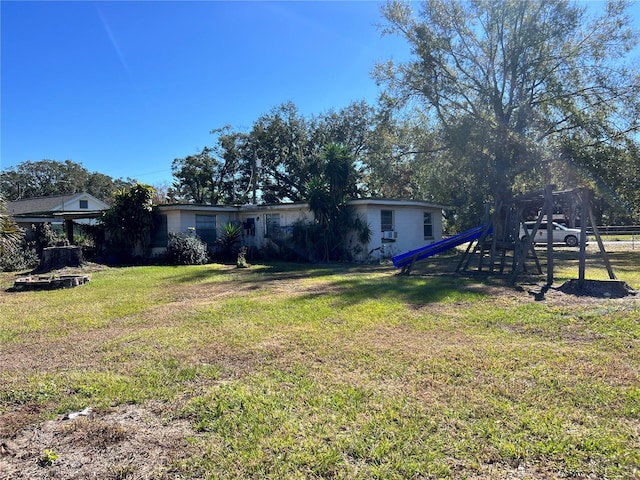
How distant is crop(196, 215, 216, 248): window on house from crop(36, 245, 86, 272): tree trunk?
5.12 meters

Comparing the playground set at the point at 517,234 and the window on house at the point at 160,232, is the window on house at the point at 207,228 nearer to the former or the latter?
the window on house at the point at 160,232

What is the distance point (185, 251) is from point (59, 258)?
4.22m

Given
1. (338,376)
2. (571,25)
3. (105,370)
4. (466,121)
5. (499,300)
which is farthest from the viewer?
(466,121)

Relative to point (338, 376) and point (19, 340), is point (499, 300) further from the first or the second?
point (19, 340)

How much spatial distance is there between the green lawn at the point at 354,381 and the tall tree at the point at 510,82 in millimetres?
11110

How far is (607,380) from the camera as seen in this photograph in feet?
12.0

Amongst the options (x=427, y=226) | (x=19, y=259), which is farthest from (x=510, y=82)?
(x=19, y=259)

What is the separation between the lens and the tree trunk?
13.7m

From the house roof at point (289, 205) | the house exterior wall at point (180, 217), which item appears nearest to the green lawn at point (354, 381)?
the house roof at point (289, 205)

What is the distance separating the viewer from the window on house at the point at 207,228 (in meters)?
18.6

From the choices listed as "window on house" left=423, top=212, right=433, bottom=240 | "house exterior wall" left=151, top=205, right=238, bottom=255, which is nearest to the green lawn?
"house exterior wall" left=151, top=205, right=238, bottom=255

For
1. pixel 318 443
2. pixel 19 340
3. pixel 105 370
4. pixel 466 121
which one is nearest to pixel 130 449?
pixel 318 443

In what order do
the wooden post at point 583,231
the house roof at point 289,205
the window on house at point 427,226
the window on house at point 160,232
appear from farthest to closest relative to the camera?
the window on house at point 427,226 → the window on house at point 160,232 → the house roof at point 289,205 → the wooden post at point 583,231

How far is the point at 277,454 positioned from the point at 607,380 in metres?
2.94
